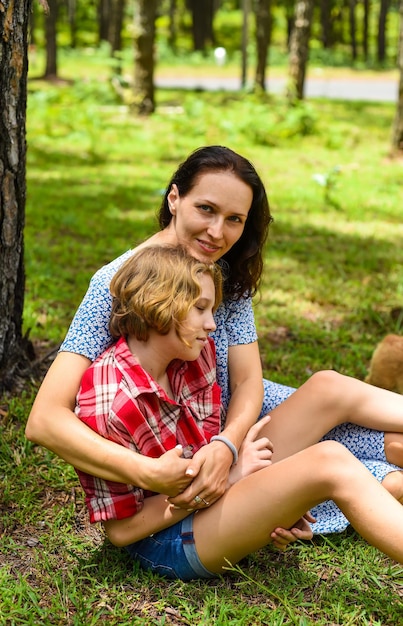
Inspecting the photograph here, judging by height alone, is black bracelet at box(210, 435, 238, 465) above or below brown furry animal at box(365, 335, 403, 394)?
above

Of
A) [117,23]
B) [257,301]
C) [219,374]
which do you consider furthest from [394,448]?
[117,23]

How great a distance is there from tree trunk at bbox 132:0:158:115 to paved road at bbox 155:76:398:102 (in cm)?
646

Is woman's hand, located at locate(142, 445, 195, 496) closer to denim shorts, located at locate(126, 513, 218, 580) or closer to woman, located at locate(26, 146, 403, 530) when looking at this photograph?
woman, located at locate(26, 146, 403, 530)

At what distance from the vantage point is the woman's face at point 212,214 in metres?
2.46

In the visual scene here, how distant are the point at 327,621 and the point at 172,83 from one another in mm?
18630

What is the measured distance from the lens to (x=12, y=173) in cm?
307

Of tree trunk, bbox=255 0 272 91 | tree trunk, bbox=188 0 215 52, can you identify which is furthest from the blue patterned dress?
tree trunk, bbox=188 0 215 52

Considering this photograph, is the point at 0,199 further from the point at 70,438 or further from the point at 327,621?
the point at 327,621

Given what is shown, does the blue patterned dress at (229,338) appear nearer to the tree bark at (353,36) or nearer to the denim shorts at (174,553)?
the denim shorts at (174,553)

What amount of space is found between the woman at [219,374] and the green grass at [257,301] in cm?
36

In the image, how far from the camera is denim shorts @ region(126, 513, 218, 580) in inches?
90.4

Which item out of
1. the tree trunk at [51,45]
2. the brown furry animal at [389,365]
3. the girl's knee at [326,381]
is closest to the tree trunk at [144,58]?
the tree trunk at [51,45]

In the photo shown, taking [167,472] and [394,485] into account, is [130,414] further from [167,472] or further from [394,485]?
[394,485]

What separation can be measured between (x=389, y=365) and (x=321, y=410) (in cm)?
104
